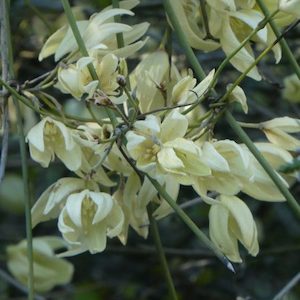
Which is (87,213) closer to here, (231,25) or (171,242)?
(231,25)

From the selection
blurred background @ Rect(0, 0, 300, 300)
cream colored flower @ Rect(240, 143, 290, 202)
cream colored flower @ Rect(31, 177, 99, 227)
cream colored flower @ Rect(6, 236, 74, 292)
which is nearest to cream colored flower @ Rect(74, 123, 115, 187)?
cream colored flower @ Rect(31, 177, 99, 227)

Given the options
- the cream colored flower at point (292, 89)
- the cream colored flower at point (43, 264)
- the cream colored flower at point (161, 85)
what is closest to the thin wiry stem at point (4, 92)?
the cream colored flower at point (161, 85)

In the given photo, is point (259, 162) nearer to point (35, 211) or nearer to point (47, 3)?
point (35, 211)

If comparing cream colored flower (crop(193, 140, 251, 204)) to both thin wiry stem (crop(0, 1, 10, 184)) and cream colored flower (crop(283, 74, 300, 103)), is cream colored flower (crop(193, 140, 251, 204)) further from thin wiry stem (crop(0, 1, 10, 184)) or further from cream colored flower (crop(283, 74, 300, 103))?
cream colored flower (crop(283, 74, 300, 103))

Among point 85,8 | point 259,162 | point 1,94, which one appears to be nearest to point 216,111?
point 259,162

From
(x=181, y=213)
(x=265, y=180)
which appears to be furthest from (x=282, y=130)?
(x=181, y=213)

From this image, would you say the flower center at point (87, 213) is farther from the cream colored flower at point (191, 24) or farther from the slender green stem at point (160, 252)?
the cream colored flower at point (191, 24)
